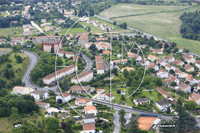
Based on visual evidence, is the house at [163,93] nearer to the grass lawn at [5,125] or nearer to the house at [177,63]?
the house at [177,63]

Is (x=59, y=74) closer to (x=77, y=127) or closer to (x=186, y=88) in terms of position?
(x=77, y=127)

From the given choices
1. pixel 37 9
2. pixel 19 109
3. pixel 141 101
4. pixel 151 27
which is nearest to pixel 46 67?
pixel 19 109

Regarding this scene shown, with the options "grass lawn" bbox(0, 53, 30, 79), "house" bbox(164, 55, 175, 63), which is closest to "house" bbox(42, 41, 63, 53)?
"grass lawn" bbox(0, 53, 30, 79)

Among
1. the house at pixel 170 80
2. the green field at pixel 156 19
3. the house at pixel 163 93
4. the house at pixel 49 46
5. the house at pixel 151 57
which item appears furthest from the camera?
the green field at pixel 156 19

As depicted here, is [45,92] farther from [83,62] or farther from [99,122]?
[83,62]

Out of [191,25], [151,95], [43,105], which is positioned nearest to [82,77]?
[43,105]

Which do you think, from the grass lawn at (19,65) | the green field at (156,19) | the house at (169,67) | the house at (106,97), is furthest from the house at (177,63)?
the grass lawn at (19,65)

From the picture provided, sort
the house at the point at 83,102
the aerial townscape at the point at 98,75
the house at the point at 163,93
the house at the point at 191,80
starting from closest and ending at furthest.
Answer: the aerial townscape at the point at 98,75, the house at the point at 83,102, the house at the point at 163,93, the house at the point at 191,80
